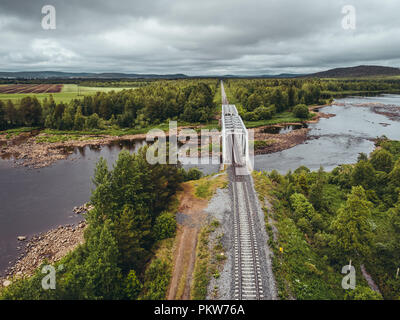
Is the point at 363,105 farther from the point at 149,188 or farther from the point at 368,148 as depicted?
the point at 149,188

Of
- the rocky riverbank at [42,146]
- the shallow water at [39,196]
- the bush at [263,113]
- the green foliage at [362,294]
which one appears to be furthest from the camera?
the bush at [263,113]

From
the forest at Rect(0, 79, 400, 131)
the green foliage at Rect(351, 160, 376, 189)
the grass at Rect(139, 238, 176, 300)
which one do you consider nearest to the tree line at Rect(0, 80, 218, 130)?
the forest at Rect(0, 79, 400, 131)

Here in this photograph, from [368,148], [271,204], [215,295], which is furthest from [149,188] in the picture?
[368,148]

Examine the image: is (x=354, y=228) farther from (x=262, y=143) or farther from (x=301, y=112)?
(x=301, y=112)

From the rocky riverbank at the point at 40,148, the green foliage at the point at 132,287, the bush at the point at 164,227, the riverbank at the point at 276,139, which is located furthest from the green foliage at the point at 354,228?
the rocky riverbank at the point at 40,148

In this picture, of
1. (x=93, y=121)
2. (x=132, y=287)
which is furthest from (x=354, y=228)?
(x=93, y=121)

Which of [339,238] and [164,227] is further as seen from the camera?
[164,227]

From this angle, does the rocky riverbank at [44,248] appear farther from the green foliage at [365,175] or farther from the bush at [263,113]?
the bush at [263,113]
